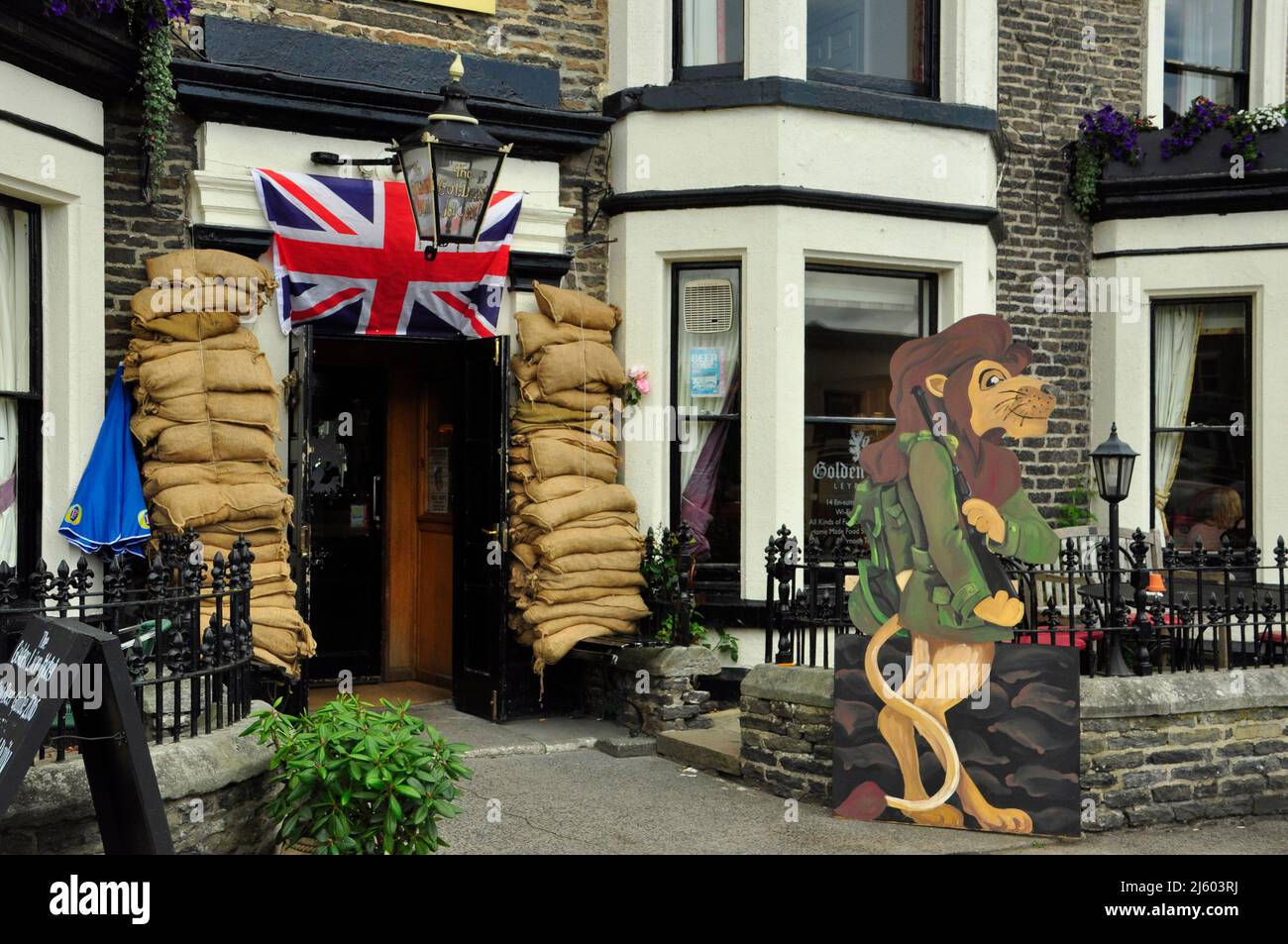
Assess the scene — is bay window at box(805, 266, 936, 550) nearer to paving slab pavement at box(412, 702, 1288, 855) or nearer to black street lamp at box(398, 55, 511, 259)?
paving slab pavement at box(412, 702, 1288, 855)

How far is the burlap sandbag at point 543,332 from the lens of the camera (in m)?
8.79

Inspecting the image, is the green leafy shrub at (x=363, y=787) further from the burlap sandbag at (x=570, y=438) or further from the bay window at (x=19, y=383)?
the burlap sandbag at (x=570, y=438)

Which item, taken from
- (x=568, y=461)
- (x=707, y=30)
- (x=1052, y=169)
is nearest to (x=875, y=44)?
(x=707, y=30)

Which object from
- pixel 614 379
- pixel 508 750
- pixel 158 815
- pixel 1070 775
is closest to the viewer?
pixel 158 815

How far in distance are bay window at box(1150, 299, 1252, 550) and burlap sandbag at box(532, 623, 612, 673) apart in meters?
5.06

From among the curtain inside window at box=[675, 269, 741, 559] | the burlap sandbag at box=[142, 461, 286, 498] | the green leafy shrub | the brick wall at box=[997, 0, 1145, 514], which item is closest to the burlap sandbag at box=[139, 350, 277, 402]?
the burlap sandbag at box=[142, 461, 286, 498]

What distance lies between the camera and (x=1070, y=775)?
6.38 m

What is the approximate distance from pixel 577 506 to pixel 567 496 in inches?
3.8

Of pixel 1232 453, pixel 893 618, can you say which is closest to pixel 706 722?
pixel 893 618

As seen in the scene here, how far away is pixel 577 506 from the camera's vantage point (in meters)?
8.70

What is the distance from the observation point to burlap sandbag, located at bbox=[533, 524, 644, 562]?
8.55m

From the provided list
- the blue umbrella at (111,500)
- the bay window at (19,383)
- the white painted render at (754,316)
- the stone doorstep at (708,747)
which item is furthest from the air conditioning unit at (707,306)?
the bay window at (19,383)
